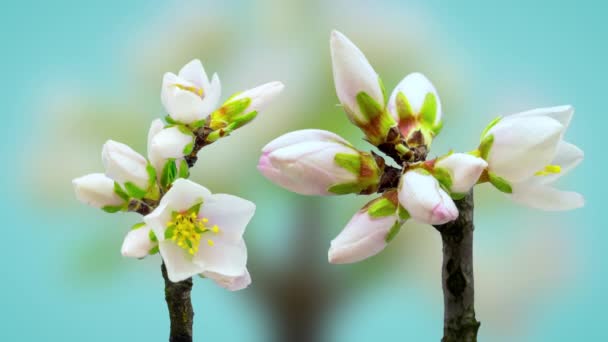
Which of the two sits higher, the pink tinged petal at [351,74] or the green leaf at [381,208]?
the pink tinged petal at [351,74]

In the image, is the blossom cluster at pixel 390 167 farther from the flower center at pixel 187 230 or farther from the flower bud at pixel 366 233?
the flower center at pixel 187 230

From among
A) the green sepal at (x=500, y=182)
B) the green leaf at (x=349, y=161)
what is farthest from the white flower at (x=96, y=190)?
the green sepal at (x=500, y=182)

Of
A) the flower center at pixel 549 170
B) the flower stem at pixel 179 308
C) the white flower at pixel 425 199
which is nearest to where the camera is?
the white flower at pixel 425 199

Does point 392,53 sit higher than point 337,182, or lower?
higher

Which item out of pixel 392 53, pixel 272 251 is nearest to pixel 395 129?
pixel 272 251

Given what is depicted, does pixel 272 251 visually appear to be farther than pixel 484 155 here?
Yes

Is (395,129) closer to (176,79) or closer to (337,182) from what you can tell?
(337,182)
